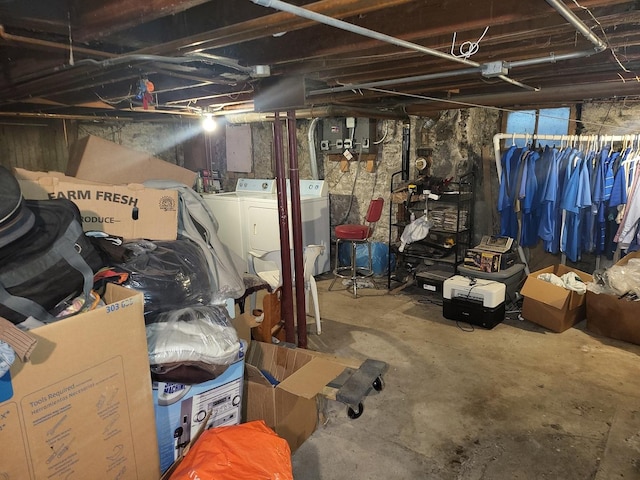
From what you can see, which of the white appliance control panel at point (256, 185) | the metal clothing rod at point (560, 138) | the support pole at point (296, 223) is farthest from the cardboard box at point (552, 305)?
the white appliance control panel at point (256, 185)

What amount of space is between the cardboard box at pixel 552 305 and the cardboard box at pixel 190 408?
2758 mm

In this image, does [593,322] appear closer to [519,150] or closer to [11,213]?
[519,150]

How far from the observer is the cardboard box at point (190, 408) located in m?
1.67

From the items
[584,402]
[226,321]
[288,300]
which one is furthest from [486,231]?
[226,321]

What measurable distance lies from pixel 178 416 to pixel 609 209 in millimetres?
3733

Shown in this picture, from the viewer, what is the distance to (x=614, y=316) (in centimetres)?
342

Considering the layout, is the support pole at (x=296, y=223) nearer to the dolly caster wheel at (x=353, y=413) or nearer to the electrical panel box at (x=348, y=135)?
the dolly caster wheel at (x=353, y=413)

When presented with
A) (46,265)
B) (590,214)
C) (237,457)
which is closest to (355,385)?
(237,457)

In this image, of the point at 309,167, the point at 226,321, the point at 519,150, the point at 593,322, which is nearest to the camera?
the point at 226,321

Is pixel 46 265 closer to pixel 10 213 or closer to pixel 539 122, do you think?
pixel 10 213

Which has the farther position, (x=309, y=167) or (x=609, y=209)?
(x=309, y=167)

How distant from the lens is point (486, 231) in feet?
15.1

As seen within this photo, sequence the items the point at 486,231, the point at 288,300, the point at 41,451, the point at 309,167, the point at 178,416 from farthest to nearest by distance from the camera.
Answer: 1. the point at 309,167
2. the point at 486,231
3. the point at 288,300
4. the point at 178,416
5. the point at 41,451

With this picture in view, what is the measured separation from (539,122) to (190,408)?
4.08 m
